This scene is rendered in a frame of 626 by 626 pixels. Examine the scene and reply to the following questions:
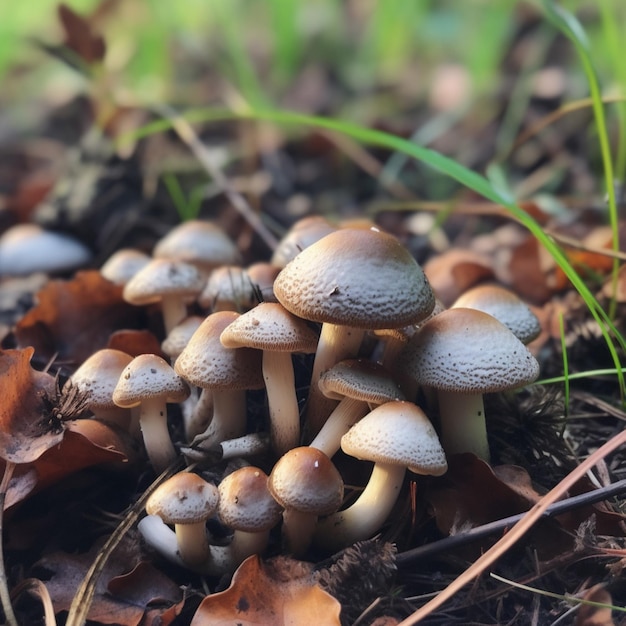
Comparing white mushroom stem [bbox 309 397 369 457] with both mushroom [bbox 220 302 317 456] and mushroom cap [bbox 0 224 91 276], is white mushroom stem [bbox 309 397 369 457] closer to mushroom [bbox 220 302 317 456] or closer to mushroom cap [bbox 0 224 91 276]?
mushroom [bbox 220 302 317 456]

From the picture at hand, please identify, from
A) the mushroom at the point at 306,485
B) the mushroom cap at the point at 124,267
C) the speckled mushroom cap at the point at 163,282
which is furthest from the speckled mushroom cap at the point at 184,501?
the mushroom cap at the point at 124,267

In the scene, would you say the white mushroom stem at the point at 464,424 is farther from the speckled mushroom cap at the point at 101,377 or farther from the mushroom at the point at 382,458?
the speckled mushroom cap at the point at 101,377

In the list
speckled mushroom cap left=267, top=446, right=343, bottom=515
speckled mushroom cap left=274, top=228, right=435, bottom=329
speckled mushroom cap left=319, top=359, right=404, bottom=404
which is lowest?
speckled mushroom cap left=267, top=446, right=343, bottom=515

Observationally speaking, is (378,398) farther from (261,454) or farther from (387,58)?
(387,58)

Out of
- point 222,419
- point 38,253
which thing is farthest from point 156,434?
point 38,253

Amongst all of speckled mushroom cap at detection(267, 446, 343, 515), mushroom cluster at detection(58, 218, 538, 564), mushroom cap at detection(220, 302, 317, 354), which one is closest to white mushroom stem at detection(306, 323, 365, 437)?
mushroom cluster at detection(58, 218, 538, 564)

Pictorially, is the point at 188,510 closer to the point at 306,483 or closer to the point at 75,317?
the point at 306,483
